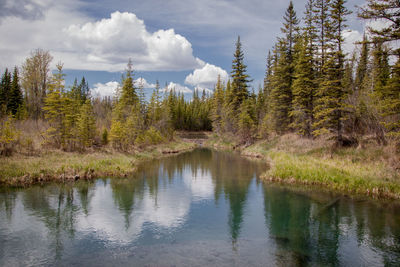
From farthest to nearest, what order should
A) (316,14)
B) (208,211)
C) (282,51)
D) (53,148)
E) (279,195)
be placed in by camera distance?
(282,51) → (316,14) → (53,148) → (279,195) → (208,211)

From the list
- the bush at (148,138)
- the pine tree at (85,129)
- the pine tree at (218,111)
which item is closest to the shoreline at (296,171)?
the pine tree at (85,129)

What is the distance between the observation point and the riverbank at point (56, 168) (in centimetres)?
1928

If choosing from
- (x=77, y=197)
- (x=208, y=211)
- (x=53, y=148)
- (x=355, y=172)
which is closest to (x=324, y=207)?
(x=355, y=172)

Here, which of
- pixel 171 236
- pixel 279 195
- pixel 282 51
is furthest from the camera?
pixel 282 51

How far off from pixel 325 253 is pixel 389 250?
2.52 m

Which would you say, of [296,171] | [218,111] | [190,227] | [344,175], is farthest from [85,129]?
[218,111]

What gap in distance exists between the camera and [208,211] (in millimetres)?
15852

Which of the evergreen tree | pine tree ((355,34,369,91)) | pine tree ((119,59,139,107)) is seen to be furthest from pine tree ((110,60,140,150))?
pine tree ((355,34,369,91))

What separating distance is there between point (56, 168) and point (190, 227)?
43.9ft

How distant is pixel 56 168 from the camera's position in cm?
2138

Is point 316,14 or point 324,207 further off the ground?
point 316,14

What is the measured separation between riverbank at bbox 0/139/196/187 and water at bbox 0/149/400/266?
147cm

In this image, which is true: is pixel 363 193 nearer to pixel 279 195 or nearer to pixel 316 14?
pixel 279 195

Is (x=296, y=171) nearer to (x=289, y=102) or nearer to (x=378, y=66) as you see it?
(x=378, y=66)
